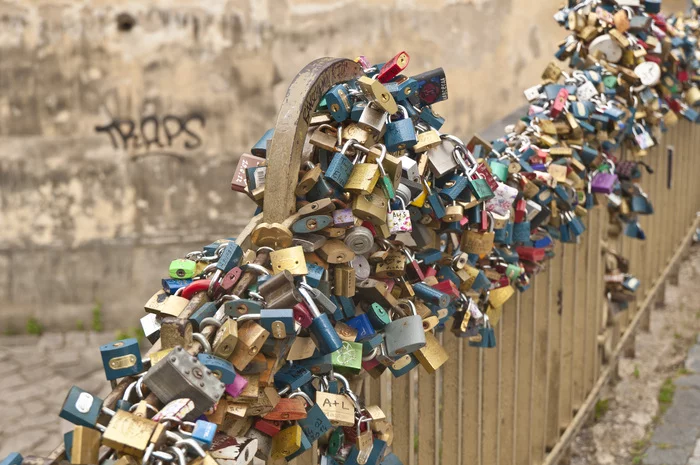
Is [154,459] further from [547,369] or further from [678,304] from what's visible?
[678,304]

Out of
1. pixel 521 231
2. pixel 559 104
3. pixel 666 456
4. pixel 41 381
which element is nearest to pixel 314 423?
pixel 521 231

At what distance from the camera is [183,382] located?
3.49ft

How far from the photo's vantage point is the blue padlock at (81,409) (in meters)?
1.01

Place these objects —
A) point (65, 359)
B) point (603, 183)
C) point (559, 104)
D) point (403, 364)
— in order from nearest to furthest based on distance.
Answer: point (403, 364) → point (559, 104) → point (603, 183) → point (65, 359)

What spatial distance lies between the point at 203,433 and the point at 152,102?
18.7 ft

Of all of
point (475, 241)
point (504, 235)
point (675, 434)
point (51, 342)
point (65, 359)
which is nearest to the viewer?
point (475, 241)

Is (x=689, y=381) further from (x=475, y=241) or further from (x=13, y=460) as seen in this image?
(x=13, y=460)

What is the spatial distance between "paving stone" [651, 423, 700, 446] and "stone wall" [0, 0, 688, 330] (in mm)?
3860

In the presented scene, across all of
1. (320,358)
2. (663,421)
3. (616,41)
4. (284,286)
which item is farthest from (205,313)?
(663,421)

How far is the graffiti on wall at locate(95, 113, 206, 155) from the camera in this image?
21.0 ft

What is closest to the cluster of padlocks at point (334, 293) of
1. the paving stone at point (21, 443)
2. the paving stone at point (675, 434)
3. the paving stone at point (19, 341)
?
the paving stone at point (675, 434)

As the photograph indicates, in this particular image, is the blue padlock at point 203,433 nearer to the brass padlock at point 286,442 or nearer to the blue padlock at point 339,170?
the brass padlock at point 286,442

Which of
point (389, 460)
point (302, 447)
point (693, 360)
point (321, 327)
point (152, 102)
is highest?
point (152, 102)

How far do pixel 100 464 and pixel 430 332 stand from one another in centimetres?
81
